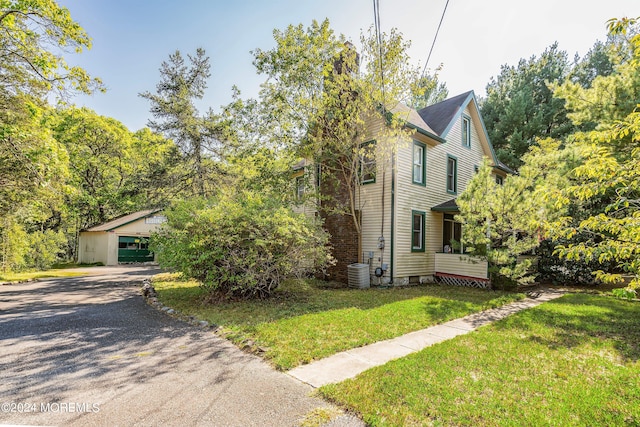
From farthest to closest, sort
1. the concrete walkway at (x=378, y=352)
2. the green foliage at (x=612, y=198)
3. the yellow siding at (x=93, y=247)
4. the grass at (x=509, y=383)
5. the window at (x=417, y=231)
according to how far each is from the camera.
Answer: the yellow siding at (x=93, y=247) < the window at (x=417, y=231) < the concrete walkway at (x=378, y=352) < the green foliage at (x=612, y=198) < the grass at (x=509, y=383)

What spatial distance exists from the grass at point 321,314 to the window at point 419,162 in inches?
178

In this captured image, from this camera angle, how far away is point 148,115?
706 inches

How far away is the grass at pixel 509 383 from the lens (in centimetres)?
299

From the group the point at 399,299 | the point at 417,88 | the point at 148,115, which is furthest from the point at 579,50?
the point at 148,115

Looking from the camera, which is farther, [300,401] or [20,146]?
[20,146]

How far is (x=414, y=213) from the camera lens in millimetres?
12297

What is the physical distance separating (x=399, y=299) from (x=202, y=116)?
15668mm

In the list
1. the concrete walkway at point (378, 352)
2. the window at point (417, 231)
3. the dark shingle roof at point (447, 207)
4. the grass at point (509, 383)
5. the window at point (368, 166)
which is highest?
the window at point (368, 166)

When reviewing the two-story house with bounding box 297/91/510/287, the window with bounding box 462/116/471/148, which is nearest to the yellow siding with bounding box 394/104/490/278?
the two-story house with bounding box 297/91/510/287

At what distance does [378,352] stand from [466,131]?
1340 centimetres

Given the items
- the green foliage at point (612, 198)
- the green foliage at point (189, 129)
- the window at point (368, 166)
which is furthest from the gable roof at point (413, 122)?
the green foliage at point (189, 129)

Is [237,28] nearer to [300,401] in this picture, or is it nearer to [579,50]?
[300,401]

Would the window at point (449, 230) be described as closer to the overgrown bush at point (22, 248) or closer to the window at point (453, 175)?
the window at point (453, 175)

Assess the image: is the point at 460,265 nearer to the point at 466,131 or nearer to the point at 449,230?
the point at 449,230
